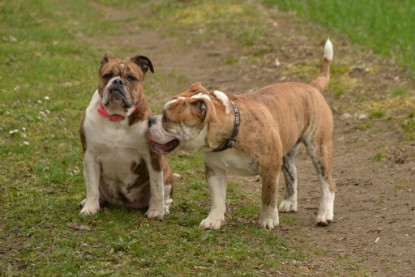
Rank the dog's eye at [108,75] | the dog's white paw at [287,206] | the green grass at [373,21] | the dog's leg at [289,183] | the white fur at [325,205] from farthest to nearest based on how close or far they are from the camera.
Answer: the green grass at [373,21] → the dog's white paw at [287,206] → the dog's leg at [289,183] → the white fur at [325,205] → the dog's eye at [108,75]

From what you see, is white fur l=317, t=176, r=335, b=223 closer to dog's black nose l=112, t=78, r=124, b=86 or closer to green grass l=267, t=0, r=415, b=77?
dog's black nose l=112, t=78, r=124, b=86

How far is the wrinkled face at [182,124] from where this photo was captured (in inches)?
259

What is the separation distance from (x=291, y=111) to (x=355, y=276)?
1821 millimetres

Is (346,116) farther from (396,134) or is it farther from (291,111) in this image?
(291,111)

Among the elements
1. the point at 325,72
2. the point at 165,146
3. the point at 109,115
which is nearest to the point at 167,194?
the point at 165,146

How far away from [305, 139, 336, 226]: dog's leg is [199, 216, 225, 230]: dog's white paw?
1.08 meters

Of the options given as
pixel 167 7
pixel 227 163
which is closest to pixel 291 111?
pixel 227 163

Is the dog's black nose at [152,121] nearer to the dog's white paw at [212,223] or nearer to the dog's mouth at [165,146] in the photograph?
the dog's mouth at [165,146]

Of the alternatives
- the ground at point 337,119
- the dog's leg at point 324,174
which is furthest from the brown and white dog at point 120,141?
the dog's leg at point 324,174

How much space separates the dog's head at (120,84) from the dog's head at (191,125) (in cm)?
27

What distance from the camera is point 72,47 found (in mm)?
15758

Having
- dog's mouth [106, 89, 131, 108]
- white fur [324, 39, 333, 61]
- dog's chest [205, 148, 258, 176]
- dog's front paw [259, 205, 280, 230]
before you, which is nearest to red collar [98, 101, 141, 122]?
dog's mouth [106, 89, 131, 108]

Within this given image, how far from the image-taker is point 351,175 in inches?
364

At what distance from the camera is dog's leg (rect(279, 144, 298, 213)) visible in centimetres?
789
